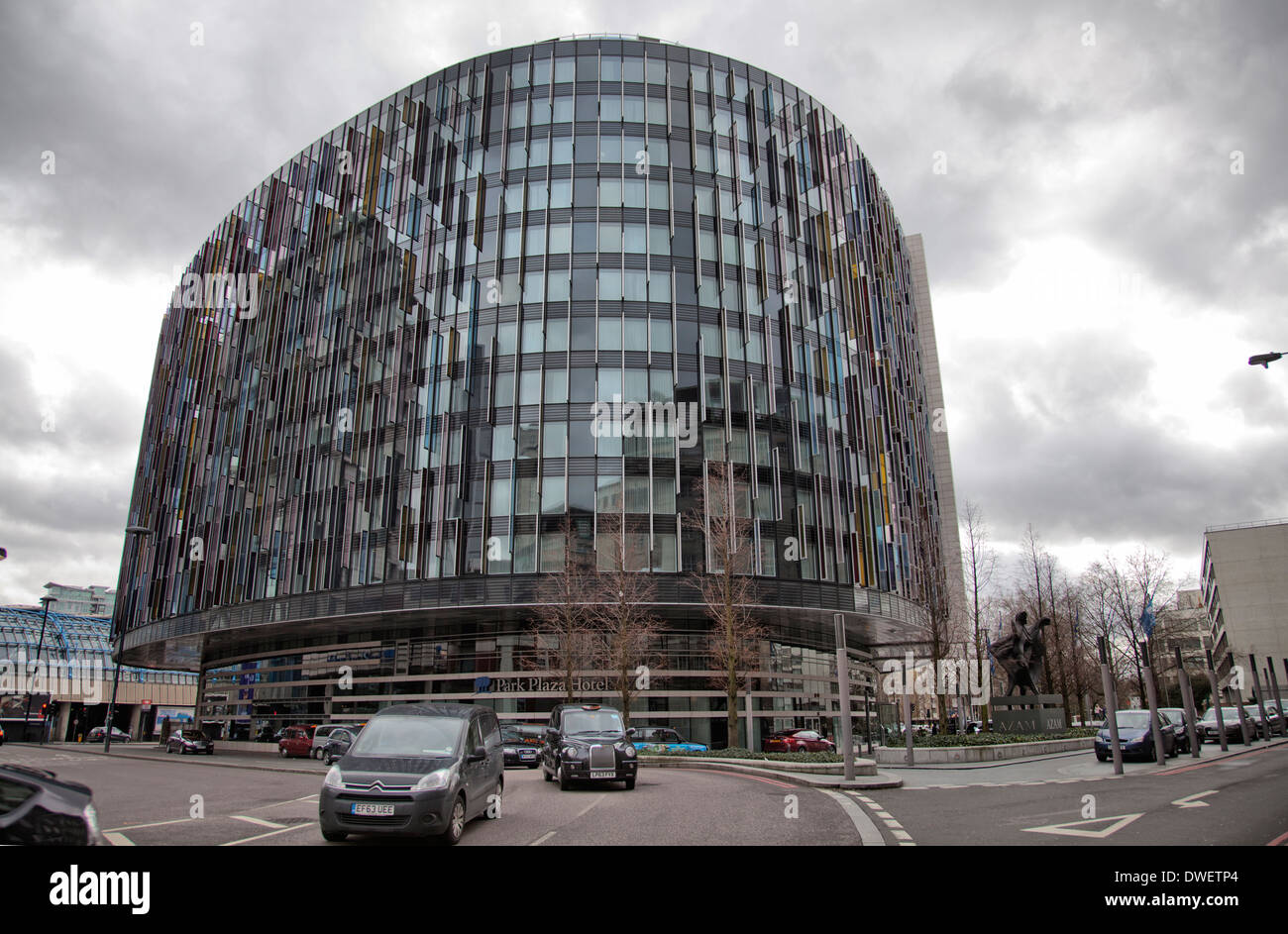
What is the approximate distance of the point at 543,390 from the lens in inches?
1604

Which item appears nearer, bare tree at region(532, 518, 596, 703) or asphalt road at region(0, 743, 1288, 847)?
asphalt road at region(0, 743, 1288, 847)

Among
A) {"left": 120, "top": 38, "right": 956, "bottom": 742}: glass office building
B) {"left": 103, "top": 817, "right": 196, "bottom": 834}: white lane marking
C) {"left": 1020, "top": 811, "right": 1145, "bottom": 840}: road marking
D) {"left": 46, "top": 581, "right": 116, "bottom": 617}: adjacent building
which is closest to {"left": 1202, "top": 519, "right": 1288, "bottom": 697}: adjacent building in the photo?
{"left": 120, "top": 38, "right": 956, "bottom": 742}: glass office building

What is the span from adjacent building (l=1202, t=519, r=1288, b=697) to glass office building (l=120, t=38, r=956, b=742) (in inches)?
2377

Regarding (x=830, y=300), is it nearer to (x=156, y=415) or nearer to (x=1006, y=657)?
(x=1006, y=657)

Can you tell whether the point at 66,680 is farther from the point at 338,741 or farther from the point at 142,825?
the point at 142,825

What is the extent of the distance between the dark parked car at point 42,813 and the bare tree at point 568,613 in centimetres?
2792

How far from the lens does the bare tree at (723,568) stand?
114ft

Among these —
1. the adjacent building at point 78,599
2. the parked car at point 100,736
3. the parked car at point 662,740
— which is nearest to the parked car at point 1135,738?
the parked car at point 662,740

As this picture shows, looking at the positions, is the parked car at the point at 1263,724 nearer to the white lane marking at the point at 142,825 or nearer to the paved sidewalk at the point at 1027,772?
the paved sidewalk at the point at 1027,772

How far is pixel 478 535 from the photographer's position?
3938cm

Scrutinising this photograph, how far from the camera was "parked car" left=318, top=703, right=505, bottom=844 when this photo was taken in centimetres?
912

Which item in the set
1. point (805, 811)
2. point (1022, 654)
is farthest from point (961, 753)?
point (805, 811)

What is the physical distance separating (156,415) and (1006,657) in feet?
213

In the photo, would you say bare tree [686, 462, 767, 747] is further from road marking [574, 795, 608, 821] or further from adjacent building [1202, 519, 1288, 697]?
adjacent building [1202, 519, 1288, 697]
